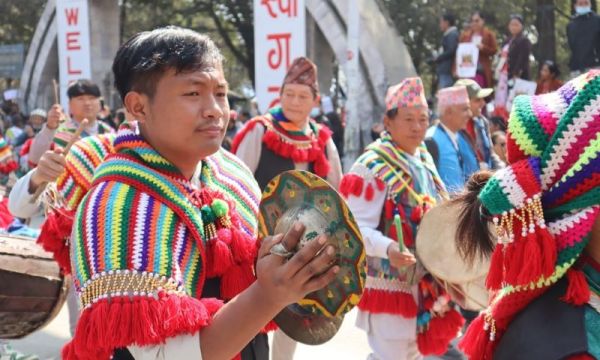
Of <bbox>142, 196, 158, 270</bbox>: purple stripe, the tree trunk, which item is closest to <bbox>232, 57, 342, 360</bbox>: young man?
<bbox>142, 196, 158, 270</bbox>: purple stripe

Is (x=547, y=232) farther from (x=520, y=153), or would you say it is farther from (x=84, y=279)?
(x=84, y=279)

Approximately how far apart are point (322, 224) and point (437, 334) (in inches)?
94.9

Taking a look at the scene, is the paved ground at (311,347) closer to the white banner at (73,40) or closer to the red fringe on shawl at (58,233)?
the red fringe on shawl at (58,233)

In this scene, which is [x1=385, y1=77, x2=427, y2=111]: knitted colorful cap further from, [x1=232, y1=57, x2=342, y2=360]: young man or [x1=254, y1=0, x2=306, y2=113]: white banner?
[x1=254, y1=0, x2=306, y2=113]: white banner

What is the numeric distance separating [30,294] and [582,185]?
2795mm

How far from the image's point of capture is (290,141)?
4.96 metres

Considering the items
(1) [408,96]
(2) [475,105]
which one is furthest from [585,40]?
(1) [408,96]

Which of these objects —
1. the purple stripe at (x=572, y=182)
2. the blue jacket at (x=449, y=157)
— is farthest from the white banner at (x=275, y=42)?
the purple stripe at (x=572, y=182)

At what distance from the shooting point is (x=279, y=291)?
1.52 metres

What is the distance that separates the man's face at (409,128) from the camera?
13.1 ft

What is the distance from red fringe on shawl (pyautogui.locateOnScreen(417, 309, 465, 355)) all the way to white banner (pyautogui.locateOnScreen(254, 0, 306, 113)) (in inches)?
264

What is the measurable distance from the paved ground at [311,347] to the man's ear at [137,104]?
3.45 metres

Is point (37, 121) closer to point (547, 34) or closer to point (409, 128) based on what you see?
point (547, 34)

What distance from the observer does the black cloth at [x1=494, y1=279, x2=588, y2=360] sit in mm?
1418
